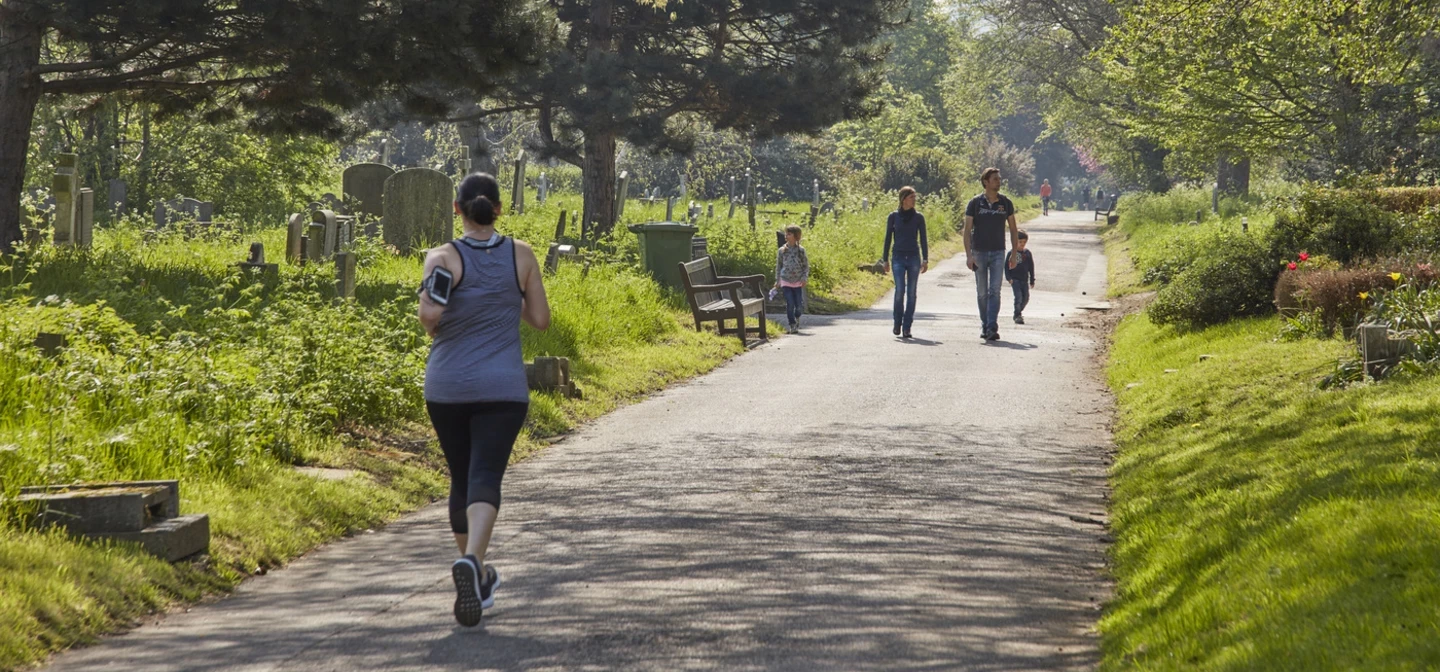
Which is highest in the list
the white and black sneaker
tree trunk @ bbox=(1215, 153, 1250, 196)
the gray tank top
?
tree trunk @ bbox=(1215, 153, 1250, 196)

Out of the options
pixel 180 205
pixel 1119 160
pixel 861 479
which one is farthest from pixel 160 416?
pixel 1119 160

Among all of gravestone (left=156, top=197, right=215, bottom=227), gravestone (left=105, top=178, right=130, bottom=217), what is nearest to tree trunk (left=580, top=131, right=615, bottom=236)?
gravestone (left=156, top=197, right=215, bottom=227)

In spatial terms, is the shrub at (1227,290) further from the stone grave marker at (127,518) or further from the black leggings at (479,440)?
the stone grave marker at (127,518)

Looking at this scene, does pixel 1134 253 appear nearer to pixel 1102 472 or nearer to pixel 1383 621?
pixel 1102 472

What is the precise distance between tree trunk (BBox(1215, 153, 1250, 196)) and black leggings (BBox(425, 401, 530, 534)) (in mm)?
47825

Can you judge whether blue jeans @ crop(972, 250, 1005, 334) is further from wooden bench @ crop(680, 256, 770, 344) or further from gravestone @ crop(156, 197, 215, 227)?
gravestone @ crop(156, 197, 215, 227)

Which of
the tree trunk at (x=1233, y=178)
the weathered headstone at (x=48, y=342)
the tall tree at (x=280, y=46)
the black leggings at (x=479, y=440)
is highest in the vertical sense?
the tree trunk at (x=1233, y=178)

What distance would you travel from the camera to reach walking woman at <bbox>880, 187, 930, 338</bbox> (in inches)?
696

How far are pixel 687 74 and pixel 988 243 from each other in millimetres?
9256

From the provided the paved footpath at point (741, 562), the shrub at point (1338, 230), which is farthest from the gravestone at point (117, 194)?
the shrub at point (1338, 230)

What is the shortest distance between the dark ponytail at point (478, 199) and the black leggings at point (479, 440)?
723 mm

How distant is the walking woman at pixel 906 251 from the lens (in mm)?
17672

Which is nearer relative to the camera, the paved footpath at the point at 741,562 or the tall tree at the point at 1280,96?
the paved footpath at the point at 741,562

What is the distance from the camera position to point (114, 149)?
97.4 ft
